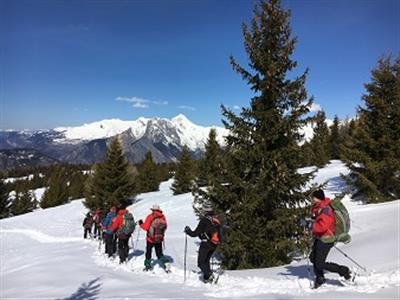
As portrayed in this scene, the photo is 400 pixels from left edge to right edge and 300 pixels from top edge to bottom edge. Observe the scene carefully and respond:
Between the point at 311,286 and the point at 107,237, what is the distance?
9.64m

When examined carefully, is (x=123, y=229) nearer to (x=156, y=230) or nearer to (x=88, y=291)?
(x=156, y=230)

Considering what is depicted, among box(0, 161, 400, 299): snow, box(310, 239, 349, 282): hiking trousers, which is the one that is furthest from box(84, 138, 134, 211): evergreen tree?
box(310, 239, 349, 282): hiking trousers

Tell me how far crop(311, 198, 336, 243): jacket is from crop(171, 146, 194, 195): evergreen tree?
35.0m

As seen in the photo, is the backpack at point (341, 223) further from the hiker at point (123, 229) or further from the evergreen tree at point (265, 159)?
the hiker at point (123, 229)

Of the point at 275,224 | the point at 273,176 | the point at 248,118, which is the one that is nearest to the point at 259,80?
the point at 248,118

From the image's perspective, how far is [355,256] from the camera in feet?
34.3

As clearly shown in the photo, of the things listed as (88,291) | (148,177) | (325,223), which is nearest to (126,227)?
(88,291)

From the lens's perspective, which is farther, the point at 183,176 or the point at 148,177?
the point at 148,177

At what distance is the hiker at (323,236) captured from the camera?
7152 mm

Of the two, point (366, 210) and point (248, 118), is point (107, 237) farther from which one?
point (366, 210)

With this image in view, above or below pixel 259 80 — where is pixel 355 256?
below

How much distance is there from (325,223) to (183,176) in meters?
36.5

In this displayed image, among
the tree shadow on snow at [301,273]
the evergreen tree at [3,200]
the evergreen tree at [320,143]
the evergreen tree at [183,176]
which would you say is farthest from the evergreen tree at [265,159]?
the evergreen tree at [3,200]

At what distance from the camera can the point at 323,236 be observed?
720cm
